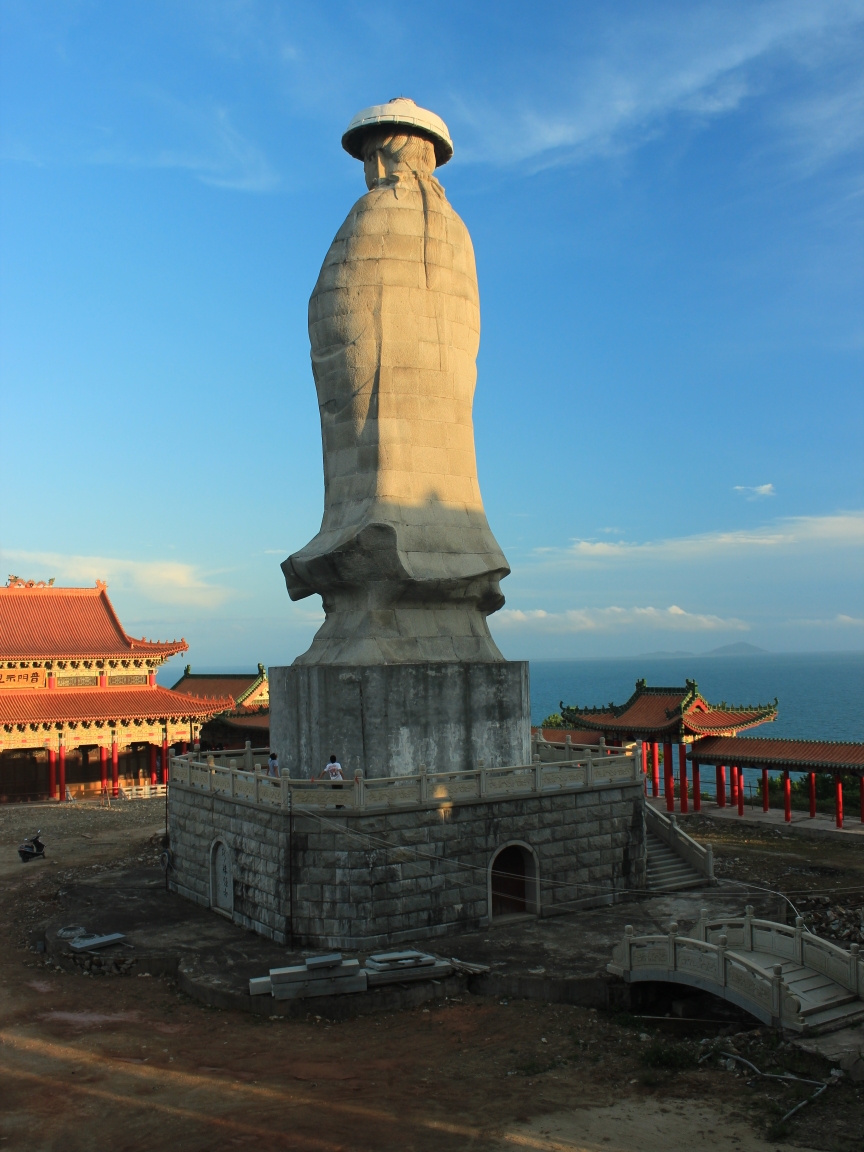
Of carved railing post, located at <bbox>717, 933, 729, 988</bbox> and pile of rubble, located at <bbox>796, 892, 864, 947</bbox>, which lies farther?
pile of rubble, located at <bbox>796, 892, 864, 947</bbox>

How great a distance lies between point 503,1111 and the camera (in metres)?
9.77

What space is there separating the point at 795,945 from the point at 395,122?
1575 centimetres

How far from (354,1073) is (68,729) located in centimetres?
2554

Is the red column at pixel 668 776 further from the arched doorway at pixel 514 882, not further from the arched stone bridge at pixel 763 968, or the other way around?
the arched stone bridge at pixel 763 968

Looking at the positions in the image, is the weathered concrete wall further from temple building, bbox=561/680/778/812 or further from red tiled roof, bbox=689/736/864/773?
temple building, bbox=561/680/778/812

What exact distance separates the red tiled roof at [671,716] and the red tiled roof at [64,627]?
54.9 feet

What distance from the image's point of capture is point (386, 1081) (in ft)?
34.7

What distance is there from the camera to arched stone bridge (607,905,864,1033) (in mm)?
11148

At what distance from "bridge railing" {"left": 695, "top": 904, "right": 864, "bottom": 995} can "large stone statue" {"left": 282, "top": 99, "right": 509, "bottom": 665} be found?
667cm

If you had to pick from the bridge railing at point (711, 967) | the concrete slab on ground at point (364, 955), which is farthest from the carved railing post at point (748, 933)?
the concrete slab on ground at point (364, 955)

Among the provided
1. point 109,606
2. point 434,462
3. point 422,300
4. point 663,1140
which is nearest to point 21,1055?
point 663,1140

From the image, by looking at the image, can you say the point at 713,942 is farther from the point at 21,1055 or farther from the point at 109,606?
the point at 109,606

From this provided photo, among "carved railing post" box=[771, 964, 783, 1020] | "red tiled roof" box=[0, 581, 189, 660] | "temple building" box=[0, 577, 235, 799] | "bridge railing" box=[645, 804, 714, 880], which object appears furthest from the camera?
"red tiled roof" box=[0, 581, 189, 660]

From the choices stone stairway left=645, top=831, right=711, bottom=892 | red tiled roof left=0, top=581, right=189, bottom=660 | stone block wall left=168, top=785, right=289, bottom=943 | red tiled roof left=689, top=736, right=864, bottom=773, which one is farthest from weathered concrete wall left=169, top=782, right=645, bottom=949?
red tiled roof left=0, top=581, right=189, bottom=660
